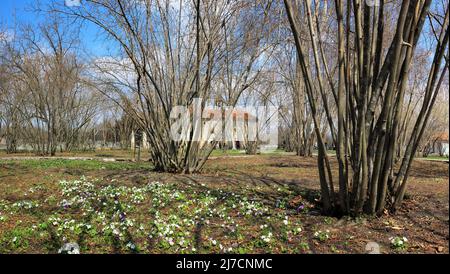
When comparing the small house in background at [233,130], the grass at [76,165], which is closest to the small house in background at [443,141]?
the small house in background at [233,130]

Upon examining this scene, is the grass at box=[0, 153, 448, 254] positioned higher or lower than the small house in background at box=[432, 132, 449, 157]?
lower

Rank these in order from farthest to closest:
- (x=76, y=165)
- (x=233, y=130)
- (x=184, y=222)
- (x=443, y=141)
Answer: (x=233, y=130)
(x=76, y=165)
(x=184, y=222)
(x=443, y=141)

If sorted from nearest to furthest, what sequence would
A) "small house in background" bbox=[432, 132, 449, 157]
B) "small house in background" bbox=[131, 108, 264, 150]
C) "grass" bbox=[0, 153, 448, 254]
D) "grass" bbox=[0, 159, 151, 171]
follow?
1. "small house in background" bbox=[432, 132, 449, 157]
2. "grass" bbox=[0, 153, 448, 254]
3. "small house in background" bbox=[131, 108, 264, 150]
4. "grass" bbox=[0, 159, 151, 171]

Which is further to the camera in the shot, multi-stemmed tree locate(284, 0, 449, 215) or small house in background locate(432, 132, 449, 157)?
multi-stemmed tree locate(284, 0, 449, 215)

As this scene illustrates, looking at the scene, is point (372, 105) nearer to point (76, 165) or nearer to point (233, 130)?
point (76, 165)

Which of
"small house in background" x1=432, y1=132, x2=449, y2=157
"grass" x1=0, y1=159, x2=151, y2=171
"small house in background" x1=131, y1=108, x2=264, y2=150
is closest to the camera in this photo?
"small house in background" x1=432, y1=132, x2=449, y2=157

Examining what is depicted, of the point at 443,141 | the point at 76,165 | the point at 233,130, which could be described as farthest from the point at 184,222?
the point at 233,130

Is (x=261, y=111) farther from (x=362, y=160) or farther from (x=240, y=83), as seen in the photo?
(x=362, y=160)

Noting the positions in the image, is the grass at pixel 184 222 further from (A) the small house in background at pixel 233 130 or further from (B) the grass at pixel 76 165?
(B) the grass at pixel 76 165

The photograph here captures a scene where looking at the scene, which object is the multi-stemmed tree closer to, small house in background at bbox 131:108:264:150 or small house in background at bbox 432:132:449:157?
small house in background at bbox 432:132:449:157

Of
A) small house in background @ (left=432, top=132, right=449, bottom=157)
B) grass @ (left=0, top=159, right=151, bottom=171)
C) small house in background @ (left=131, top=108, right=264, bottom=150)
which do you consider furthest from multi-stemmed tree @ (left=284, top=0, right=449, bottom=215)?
grass @ (left=0, top=159, right=151, bottom=171)

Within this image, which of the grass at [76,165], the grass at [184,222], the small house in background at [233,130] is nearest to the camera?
the grass at [184,222]

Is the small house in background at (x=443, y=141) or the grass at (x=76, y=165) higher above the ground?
the small house in background at (x=443, y=141)
